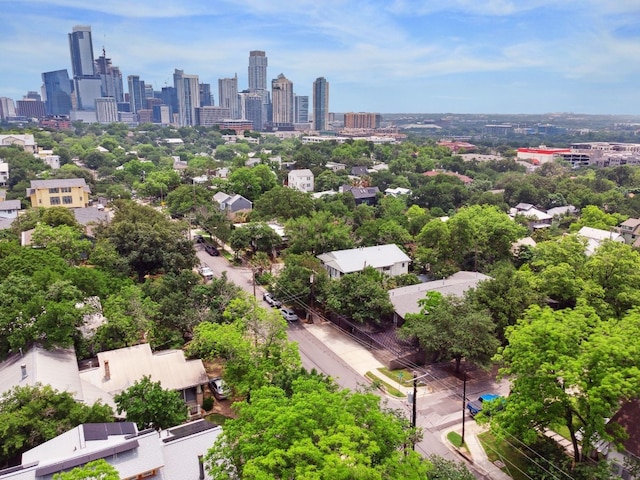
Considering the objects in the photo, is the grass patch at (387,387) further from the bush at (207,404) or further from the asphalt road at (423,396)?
the bush at (207,404)

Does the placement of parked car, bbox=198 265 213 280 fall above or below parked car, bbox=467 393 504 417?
above

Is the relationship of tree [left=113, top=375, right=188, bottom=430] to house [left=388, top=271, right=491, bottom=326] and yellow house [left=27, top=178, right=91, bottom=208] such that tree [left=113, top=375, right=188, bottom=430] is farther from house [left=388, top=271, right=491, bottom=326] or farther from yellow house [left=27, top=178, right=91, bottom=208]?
yellow house [left=27, top=178, right=91, bottom=208]

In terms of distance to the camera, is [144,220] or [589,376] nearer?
[589,376]

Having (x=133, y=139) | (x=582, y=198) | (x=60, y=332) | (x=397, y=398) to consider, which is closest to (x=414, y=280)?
(x=397, y=398)

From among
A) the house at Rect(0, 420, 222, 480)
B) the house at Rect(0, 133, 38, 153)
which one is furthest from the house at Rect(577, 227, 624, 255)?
the house at Rect(0, 133, 38, 153)

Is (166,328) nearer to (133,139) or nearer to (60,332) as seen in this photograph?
(60,332)

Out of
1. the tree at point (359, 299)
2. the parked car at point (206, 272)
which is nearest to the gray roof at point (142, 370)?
the tree at point (359, 299)
